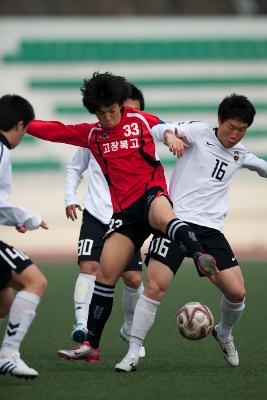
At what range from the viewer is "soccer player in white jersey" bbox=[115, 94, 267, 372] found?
757 centimetres

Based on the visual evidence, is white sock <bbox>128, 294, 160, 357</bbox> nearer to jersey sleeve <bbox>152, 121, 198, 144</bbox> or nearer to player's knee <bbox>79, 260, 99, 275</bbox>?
jersey sleeve <bbox>152, 121, 198, 144</bbox>

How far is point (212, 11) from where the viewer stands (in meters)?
25.0

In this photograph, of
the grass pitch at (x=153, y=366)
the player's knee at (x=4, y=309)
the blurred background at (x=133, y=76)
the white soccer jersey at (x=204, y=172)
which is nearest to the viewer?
the grass pitch at (x=153, y=366)

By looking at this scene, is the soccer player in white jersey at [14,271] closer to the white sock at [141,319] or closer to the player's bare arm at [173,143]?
the white sock at [141,319]

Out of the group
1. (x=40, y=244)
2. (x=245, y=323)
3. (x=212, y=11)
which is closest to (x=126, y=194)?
(x=245, y=323)

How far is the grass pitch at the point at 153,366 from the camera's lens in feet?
21.0

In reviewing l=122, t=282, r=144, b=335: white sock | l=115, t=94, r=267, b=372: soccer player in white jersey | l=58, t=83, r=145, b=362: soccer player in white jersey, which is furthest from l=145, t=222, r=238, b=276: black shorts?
l=122, t=282, r=144, b=335: white sock

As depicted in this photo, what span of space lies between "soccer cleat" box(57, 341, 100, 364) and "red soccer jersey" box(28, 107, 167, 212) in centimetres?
100

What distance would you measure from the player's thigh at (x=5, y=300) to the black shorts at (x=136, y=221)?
3.30 feet

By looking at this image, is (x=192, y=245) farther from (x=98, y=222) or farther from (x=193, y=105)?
(x=193, y=105)

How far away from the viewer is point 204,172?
7977 mm

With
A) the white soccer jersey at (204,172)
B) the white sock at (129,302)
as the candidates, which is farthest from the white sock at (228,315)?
the white sock at (129,302)

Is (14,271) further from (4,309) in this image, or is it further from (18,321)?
(4,309)

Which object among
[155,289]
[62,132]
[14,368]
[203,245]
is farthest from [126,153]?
[14,368]
